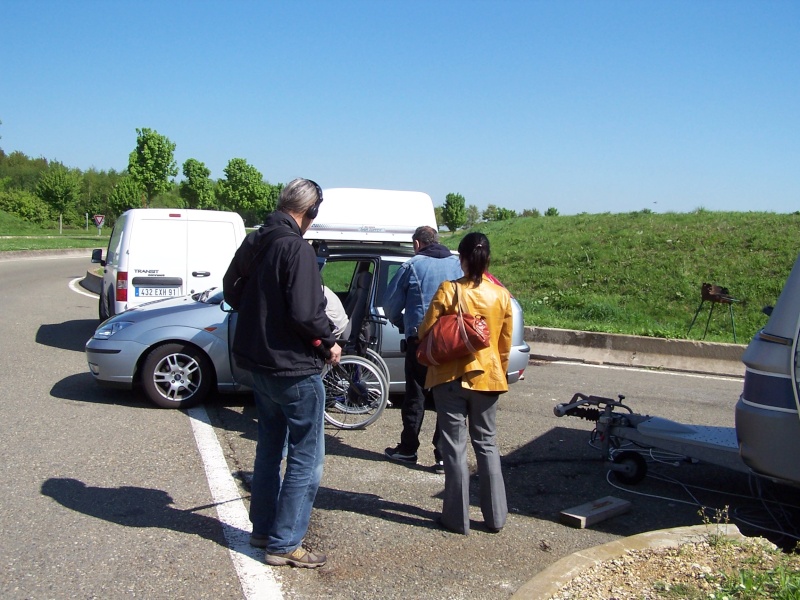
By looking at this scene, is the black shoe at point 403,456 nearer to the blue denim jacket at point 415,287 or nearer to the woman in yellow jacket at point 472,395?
the blue denim jacket at point 415,287

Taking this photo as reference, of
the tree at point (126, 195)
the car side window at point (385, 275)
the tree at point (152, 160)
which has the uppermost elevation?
the tree at point (152, 160)

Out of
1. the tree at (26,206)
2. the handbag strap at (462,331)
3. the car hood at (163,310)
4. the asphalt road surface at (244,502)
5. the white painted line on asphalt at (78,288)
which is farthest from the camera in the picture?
the tree at (26,206)

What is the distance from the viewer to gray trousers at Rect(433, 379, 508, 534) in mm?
4629

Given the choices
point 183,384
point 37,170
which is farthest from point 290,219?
point 37,170

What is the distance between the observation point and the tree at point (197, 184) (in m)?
66.2

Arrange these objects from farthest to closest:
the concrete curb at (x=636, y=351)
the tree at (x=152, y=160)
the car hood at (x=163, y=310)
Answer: the tree at (x=152, y=160) → the concrete curb at (x=636, y=351) → the car hood at (x=163, y=310)

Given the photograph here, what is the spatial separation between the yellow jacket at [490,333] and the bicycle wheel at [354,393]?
2254 mm

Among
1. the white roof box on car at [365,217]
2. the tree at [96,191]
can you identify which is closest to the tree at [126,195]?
the tree at [96,191]

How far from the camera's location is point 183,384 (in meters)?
7.57

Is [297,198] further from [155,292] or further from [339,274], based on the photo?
[155,292]

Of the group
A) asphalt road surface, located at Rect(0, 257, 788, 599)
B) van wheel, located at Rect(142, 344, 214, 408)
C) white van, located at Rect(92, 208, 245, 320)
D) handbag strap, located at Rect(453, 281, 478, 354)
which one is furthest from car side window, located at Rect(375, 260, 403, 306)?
white van, located at Rect(92, 208, 245, 320)

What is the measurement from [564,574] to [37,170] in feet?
335

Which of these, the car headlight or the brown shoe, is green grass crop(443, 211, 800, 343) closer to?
the car headlight

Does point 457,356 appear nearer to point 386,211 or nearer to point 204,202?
point 386,211
